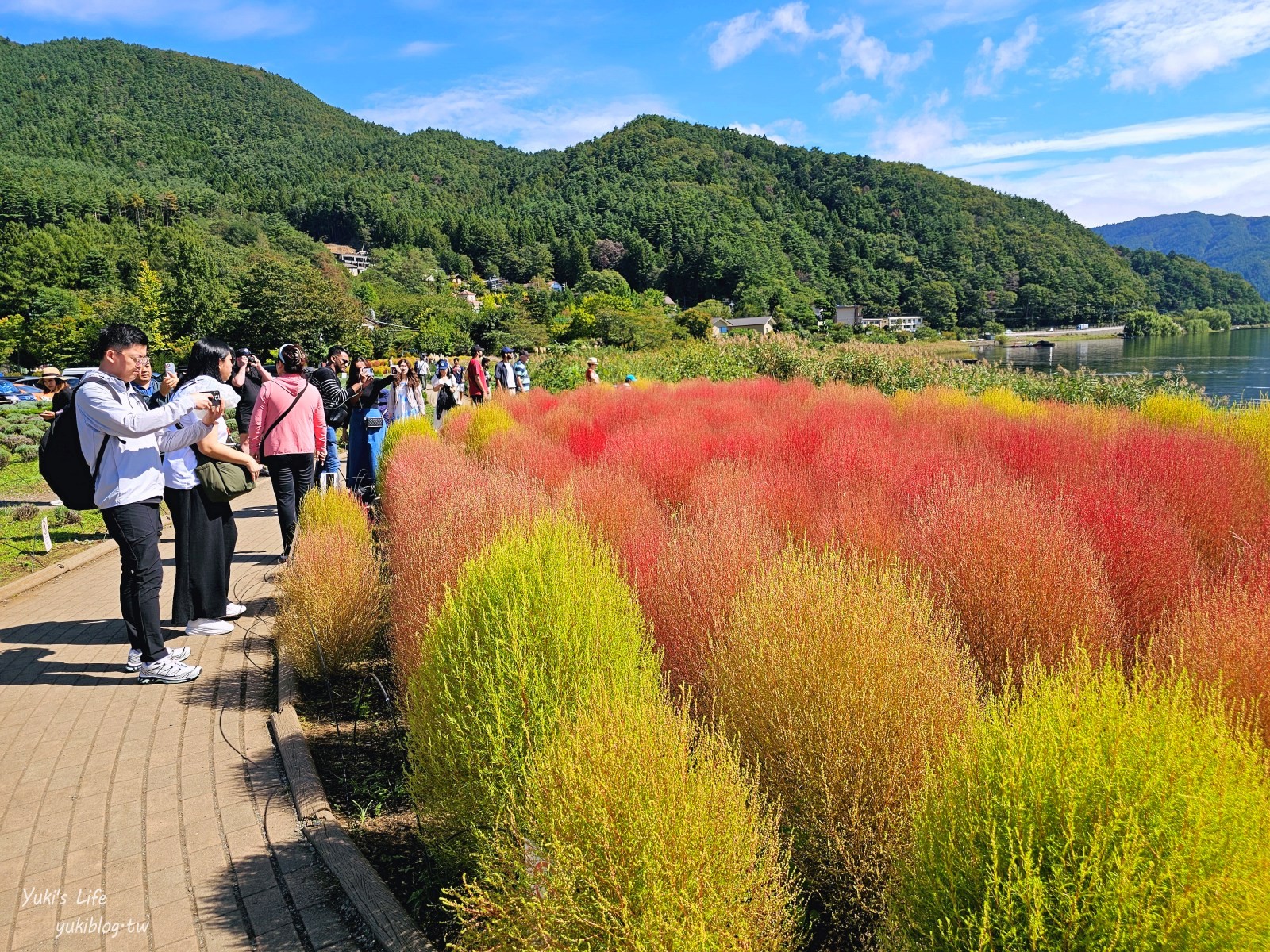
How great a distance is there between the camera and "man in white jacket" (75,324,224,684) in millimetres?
4184

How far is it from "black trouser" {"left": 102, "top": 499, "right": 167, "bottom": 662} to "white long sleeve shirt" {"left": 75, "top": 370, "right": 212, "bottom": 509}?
0.08 meters

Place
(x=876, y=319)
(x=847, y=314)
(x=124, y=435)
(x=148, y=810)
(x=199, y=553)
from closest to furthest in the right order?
(x=148, y=810), (x=124, y=435), (x=199, y=553), (x=847, y=314), (x=876, y=319)

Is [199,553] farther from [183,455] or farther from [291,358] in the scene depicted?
[291,358]

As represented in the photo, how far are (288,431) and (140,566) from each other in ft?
7.52

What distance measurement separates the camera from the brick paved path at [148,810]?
2688 mm

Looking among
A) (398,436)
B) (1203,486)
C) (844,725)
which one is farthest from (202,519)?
(1203,486)

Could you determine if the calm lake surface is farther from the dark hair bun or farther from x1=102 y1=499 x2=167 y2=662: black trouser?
x1=102 y1=499 x2=167 y2=662: black trouser

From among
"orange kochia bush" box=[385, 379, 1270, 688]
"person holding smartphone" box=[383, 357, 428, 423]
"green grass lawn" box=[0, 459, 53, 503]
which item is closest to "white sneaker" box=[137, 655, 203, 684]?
"orange kochia bush" box=[385, 379, 1270, 688]

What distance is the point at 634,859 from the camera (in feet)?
6.13

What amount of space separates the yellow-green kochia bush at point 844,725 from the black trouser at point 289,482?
5.45m

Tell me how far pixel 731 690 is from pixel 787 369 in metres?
17.2

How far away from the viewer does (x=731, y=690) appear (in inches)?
109

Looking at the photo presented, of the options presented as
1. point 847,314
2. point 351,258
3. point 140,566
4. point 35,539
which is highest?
point 351,258

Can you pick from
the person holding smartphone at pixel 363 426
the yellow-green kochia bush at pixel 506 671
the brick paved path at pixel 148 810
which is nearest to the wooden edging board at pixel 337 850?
the brick paved path at pixel 148 810
